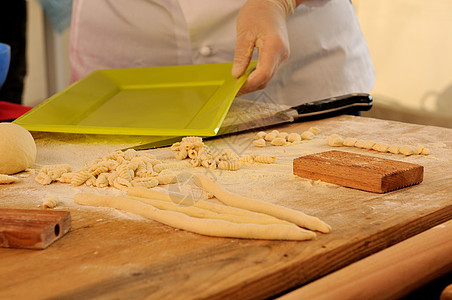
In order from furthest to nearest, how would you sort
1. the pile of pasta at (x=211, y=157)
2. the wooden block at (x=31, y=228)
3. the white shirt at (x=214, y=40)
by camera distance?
1. the white shirt at (x=214, y=40)
2. the pile of pasta at (x=211, y=157)
3. the wooden block at (x=31, y=228)

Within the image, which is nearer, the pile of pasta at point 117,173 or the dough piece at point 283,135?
the pile of pasta at point 117,173

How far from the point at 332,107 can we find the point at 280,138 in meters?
0.34

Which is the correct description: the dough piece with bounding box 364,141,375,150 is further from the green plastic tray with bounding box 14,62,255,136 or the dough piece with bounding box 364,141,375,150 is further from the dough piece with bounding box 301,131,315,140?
the green plastic tray with bounding box 14,62,255,136

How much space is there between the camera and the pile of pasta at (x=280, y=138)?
1.34 meters

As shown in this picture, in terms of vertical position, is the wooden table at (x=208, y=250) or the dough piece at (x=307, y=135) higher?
the dough piece at (x=307, y=135)

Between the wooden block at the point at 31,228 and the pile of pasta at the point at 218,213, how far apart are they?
5.2 inches

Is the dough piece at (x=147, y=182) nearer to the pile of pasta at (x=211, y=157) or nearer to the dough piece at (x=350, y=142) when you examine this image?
the pile of pasta at (x=211, y=157)

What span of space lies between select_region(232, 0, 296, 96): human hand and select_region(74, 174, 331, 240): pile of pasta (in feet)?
2.06

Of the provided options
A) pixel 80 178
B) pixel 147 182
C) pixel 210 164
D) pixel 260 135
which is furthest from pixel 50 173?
pixel 260 135

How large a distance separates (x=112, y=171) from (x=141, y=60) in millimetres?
1046

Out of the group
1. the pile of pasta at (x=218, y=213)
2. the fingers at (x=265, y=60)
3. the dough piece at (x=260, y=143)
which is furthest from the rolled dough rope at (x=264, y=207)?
the fingers at (x=265, y=60)

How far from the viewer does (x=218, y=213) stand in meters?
0.85

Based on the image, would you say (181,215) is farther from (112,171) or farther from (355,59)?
(355,59)

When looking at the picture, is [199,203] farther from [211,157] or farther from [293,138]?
[293,138]
